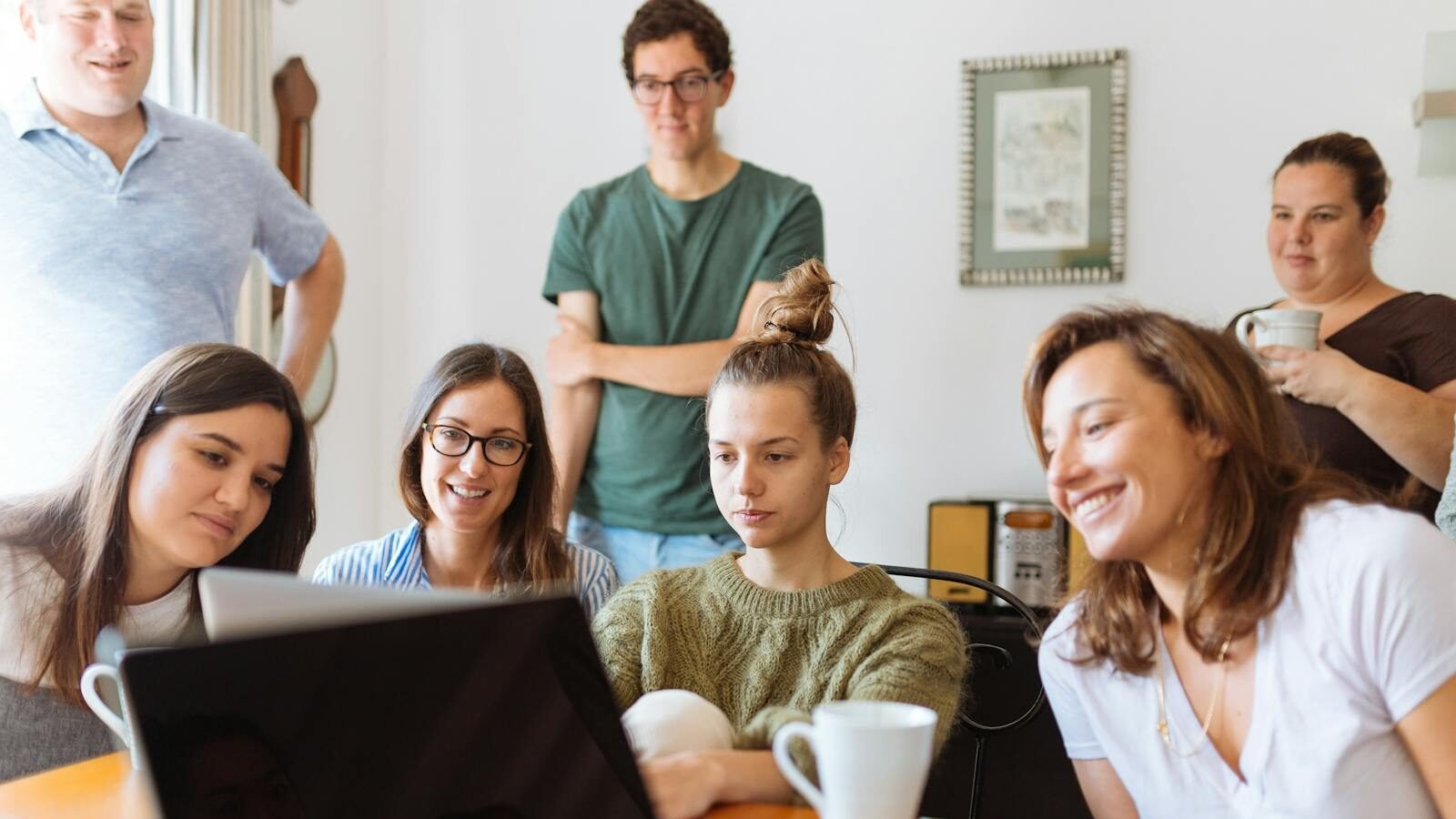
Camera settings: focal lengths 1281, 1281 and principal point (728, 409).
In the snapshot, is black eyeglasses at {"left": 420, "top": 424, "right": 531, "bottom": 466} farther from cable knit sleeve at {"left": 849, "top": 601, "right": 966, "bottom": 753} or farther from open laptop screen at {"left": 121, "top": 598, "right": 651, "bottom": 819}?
open laptop screen at {"left": 121, "top": 598, "right": 651, "bottom": 819}

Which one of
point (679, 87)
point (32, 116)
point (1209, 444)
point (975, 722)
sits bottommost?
point (975, 722)

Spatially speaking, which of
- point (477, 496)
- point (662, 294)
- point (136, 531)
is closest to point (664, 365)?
point (662, 294)

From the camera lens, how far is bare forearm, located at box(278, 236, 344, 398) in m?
2.57

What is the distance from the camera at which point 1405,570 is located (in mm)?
1141

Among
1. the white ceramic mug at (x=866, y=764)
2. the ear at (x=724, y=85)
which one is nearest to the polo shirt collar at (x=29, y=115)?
the ear at (x=724, y=85)

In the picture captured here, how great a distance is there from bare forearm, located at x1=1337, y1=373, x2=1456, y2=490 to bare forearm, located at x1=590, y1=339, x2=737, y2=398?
1.06 metres

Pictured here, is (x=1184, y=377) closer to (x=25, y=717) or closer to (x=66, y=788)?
(x=66, y=788)

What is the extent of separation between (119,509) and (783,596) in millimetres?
861

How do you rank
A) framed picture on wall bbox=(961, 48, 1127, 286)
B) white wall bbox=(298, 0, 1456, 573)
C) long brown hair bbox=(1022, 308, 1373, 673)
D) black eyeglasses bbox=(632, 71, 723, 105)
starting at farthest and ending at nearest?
1. framed picture on wall bbox=(961, 48, 1127, 286)
2. white wall bbox=(298, 0, 1456, 573)
3. black eyeglasses bbox=(632, 71, 723, 105)
4. long brown hair bbox=(1022, 308, 1373, 673)

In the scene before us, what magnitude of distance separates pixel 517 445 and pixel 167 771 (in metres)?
1.23

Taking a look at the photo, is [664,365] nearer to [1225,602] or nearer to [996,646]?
[996,646]

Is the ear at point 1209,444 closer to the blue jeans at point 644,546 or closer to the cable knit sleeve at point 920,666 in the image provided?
the cable knit sleeve at point 920,666

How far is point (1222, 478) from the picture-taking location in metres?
1.29

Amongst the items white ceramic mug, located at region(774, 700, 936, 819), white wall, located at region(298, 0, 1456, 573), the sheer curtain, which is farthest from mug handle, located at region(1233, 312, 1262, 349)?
the sheer curtain
